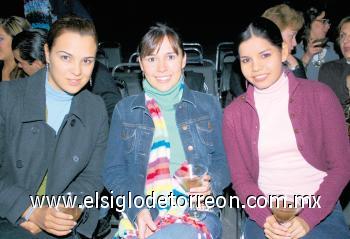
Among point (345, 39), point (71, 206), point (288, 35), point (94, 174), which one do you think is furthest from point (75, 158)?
point (345, 39)

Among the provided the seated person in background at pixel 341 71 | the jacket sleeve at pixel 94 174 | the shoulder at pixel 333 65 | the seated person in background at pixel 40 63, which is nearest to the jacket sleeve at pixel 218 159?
the jacket sleeve at pixel 94 174

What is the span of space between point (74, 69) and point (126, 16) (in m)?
18.2

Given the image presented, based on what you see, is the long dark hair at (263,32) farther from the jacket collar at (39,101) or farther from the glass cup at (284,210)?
the jacket collar at (39,101)

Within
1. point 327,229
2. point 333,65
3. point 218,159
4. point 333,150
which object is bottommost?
point 327,229

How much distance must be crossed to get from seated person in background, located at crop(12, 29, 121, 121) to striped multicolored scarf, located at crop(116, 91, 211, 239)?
0.80 metres

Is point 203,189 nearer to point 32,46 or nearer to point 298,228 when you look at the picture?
point 298,228

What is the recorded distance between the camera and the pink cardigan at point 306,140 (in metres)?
2.56

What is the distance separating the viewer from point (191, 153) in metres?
2.77

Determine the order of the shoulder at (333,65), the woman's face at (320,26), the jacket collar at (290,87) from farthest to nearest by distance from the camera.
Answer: the woman's face at (320,26) < the shoulder at (333,65) < the jacket collar at (290,87)

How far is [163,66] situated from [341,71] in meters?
2.07

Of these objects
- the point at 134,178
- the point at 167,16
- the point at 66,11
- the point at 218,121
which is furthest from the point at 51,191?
the point at 167,16

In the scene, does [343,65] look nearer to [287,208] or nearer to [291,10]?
[291,10]

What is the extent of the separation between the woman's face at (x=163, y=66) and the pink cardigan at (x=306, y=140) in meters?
0.46

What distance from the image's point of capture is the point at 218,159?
2.84 metres
